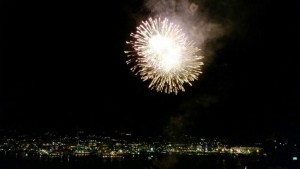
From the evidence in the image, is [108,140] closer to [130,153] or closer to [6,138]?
[130,153]

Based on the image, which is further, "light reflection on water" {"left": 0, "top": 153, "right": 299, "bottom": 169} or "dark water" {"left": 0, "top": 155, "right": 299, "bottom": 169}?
"light reflection on water" {"left": 0, "top": 153, "right": 299, "bottom": 169}

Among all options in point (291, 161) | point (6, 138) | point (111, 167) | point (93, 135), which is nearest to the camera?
point (291, 161)

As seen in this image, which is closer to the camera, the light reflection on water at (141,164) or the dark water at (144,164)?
the dark water at (144,164)

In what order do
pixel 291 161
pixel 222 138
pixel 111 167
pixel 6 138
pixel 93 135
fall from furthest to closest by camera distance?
pixel 93 135 < pixel 6 138 < pixel 222 138 < pixel 111 167 < pixel 291 161

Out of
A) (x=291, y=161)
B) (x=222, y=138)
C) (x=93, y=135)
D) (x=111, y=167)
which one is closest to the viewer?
(x=291, y=161)

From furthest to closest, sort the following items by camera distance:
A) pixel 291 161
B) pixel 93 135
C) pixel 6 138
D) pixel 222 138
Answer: pixel 93 135 → pixel 6 138 → pixel 222 138 → pixel 291 161

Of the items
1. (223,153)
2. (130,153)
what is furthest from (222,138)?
(130,153)

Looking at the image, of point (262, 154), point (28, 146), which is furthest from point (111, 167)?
point (28, 146)

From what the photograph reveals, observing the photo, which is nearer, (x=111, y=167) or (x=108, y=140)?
(x=111, y=167)

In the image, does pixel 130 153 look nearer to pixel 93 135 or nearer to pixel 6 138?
pixel 93 135
